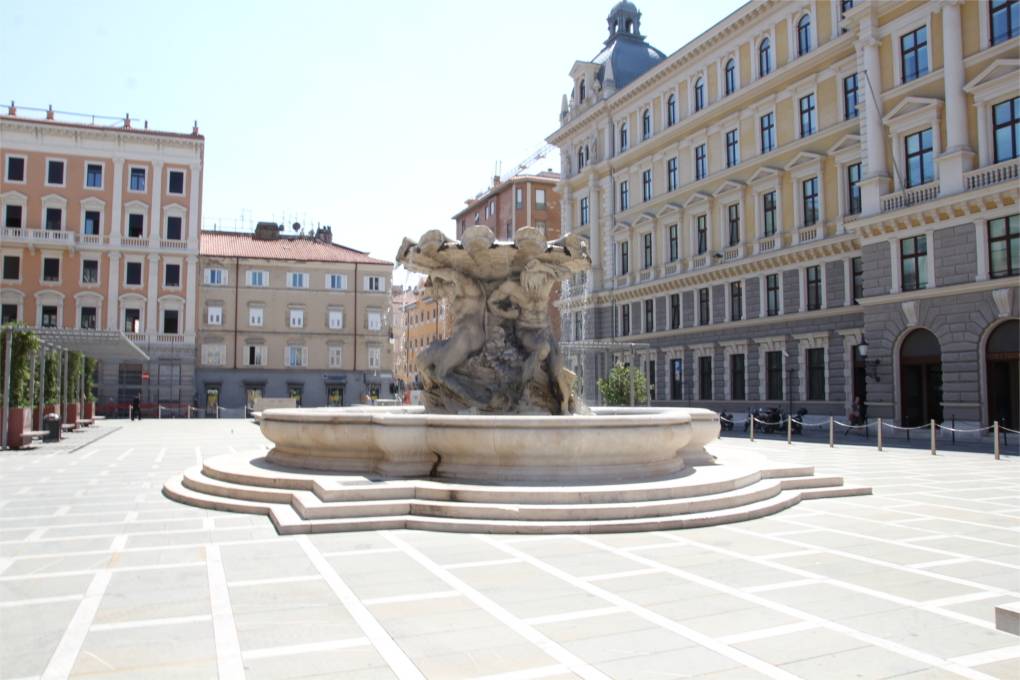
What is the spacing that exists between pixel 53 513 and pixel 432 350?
5.76 metres

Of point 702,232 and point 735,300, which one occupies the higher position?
point 702,232

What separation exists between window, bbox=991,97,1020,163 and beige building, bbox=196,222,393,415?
4113 centimetres

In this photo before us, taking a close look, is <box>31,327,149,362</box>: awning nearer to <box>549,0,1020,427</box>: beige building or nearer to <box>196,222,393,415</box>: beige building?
<box>196,222,393,415</box>: beige building

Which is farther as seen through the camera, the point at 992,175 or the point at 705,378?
the point at 705,378

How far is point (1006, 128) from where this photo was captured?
80.0 ft

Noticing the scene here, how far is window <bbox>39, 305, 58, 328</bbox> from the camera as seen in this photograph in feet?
160

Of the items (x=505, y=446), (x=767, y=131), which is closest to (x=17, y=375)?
(x=505, y=446)

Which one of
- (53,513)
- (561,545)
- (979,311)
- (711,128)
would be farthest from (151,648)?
(711,128)

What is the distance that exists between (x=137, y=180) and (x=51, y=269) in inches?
309

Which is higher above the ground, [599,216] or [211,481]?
[599,216]

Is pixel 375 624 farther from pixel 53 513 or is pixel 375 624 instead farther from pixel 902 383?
pixel 902 383

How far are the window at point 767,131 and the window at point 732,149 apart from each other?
1779mm

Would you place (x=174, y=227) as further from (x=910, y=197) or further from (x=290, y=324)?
(x=910, y=197)

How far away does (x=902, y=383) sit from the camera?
27.6 metres
